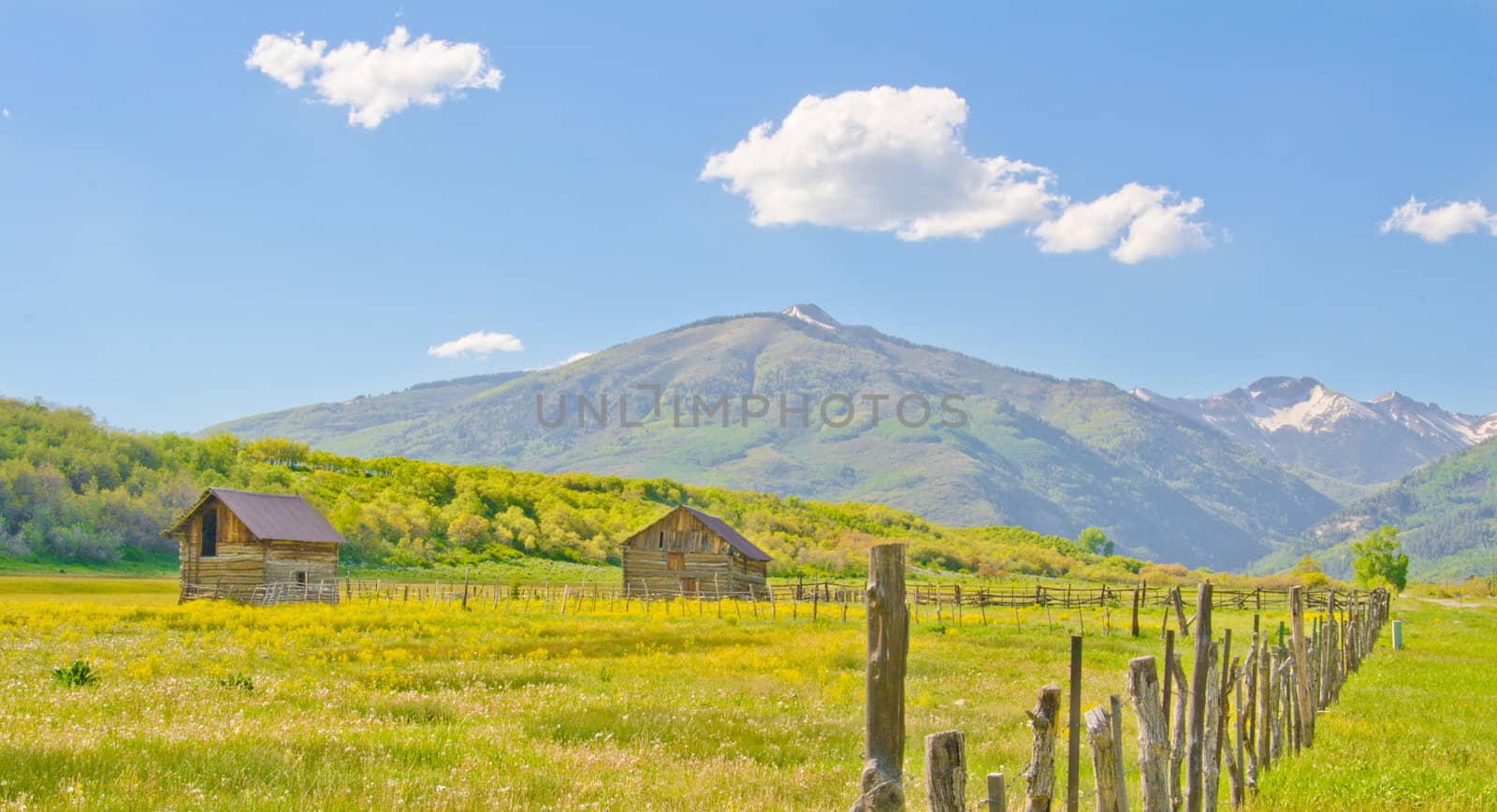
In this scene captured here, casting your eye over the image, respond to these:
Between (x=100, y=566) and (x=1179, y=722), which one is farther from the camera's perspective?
(x=100, y=566)

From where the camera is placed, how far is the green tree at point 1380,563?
113 meters

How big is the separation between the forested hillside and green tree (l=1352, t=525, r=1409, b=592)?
41.9m

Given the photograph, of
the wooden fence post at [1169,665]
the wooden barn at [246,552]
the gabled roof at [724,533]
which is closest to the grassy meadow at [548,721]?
the wooden fence post at [1169,665]

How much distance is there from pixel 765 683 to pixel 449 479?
127 m

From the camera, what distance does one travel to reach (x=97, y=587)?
6444 cm

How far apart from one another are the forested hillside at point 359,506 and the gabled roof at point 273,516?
3700 cm

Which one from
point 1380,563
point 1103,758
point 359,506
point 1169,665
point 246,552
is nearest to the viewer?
point 1103,758

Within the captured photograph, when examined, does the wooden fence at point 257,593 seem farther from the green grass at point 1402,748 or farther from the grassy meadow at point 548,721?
the green grass at point 1402,748

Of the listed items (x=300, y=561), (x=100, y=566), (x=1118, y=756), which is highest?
(x=1118, y=756)

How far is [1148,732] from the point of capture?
795cm

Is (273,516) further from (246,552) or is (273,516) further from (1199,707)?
(1199,707)


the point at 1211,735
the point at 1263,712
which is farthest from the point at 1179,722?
the point at 1263,712

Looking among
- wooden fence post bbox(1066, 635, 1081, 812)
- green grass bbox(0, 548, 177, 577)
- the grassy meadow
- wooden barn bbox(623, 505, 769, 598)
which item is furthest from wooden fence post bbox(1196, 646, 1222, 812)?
green grass bbox(0, 548, 177, 577)

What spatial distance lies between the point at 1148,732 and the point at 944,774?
307 centimetres
